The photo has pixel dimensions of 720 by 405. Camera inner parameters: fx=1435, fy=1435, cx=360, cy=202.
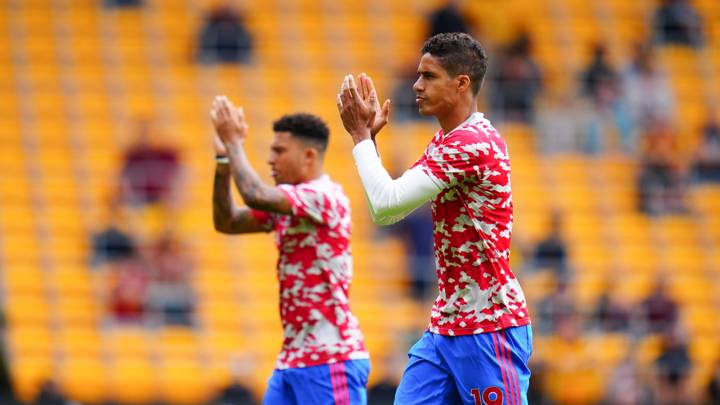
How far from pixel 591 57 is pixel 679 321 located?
379 cm

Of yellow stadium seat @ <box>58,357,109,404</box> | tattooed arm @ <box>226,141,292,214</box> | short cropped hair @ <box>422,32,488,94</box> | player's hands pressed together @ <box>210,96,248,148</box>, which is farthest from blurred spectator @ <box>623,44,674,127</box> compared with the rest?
short cropped hair @ <box>422,32,488,94</box>

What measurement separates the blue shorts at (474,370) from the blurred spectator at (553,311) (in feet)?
23.3

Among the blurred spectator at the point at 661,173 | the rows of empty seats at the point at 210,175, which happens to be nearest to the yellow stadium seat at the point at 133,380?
the rows of empty seats at the point at 210,175

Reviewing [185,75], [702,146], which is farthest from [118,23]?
[702,146]

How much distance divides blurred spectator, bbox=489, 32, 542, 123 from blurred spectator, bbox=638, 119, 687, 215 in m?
1.32

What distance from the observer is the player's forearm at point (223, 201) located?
739cm

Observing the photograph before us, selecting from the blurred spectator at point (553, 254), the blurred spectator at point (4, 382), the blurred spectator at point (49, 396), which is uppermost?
the blurred spectator at point (553, 254)

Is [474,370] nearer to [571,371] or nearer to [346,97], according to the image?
[346,97]

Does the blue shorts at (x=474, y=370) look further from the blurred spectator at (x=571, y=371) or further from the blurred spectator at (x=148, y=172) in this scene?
the blurred spectator at (x=148, y=172)

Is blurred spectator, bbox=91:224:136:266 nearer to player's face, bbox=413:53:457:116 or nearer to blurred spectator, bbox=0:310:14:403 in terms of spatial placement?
blurred spectator, bbox=0:310:14:403

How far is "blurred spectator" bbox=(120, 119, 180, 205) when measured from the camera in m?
13.8

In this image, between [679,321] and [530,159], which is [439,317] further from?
[530,159]

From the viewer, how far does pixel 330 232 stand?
7.21 m

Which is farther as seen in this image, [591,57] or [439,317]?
[591,57]
